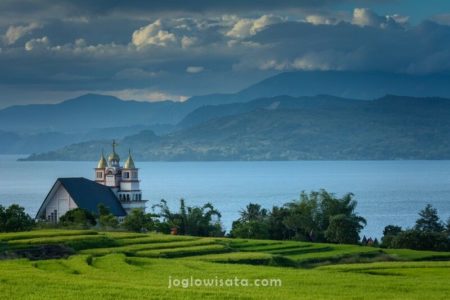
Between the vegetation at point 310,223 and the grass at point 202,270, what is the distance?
1416 centimetres

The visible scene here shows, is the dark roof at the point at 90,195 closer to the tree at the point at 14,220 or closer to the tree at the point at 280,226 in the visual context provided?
the tree at the point at 280,226

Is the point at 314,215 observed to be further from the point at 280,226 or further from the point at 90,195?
the point at 90,195

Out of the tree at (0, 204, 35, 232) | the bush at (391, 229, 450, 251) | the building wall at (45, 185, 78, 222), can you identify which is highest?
the building wall at (45, 185, 78, 222)

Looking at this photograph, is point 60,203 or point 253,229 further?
point 60,203

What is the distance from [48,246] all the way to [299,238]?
109ft

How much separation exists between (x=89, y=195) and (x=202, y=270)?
173 ft

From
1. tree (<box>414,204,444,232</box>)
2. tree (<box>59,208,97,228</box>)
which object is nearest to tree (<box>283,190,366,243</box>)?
tree (<box>414,204,444,232</box>)

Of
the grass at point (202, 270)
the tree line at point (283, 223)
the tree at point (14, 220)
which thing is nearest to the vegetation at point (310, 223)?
the tree line at point (283, 223)

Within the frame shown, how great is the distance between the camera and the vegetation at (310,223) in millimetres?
74062

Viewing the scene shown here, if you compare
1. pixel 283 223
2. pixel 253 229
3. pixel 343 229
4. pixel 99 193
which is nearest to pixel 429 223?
pixel 343 229

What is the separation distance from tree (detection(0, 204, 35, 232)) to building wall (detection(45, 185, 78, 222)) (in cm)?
2411

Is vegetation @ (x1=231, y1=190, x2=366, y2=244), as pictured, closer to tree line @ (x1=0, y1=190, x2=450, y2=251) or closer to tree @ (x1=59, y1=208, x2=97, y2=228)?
tree line @ (x1=0, y1=190, x2=450, y2=251)

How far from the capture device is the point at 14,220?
62344mm

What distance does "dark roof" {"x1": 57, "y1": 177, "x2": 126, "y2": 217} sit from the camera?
8831cm
